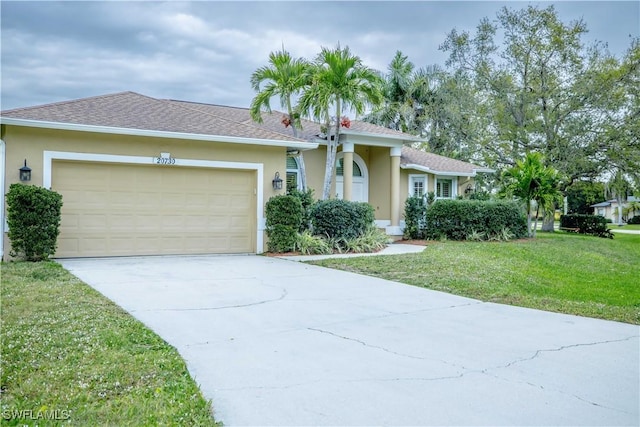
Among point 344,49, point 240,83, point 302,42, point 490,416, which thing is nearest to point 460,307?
point 490,416

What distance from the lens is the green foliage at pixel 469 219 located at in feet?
53.6

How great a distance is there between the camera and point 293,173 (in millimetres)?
16141

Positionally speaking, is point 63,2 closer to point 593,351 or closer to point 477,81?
point 593,351

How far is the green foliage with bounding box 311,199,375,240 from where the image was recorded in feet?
43.3

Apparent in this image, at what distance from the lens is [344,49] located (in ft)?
44.2

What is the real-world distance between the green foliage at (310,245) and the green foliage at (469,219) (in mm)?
5577

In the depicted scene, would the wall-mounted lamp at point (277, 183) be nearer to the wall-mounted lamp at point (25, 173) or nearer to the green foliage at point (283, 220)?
the green foliage at point (283, 220)

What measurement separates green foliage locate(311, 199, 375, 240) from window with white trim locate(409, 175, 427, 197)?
5.77 m

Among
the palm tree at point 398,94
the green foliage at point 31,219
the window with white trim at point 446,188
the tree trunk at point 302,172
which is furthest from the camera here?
the palm tree at point 398,94

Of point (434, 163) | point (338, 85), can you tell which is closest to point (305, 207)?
point (338, 85)

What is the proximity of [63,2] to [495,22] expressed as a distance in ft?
66.9

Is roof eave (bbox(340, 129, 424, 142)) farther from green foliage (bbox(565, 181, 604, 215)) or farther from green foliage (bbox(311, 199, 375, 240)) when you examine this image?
green foliage (bbox(565, 181, 604, 215))

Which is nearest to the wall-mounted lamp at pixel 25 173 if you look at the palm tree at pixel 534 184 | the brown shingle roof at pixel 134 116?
the brown shingle roof at pixel 134 116

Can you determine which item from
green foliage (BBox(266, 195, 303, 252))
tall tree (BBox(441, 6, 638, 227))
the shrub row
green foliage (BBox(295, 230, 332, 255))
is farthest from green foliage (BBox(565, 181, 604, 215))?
green foliage (BBox(266, 195, 303, 252))
